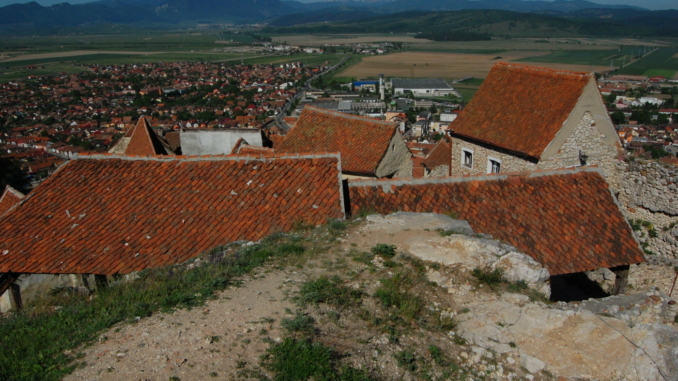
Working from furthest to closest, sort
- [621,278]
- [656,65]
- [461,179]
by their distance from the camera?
[656,65] → [461,179] → [621,278]

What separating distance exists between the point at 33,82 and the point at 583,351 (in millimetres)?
141596

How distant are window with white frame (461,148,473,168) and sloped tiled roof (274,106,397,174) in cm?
301

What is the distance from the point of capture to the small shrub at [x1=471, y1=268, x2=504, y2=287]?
7.00m

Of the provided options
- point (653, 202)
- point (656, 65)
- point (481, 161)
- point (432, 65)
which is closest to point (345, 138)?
point (481, 161)

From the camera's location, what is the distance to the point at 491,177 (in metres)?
11.3

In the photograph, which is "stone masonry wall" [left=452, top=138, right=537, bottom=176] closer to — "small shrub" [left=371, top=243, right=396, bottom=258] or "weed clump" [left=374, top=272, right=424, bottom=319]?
"small shrub" [left=371, top=243, right=396, bottom=258]

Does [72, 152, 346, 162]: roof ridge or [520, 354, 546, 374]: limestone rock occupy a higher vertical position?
[72, 152, 346, 162]: roof ridge

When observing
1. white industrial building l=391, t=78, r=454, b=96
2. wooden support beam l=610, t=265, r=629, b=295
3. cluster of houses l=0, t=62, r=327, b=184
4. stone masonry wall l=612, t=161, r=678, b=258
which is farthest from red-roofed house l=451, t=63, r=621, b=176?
white industrial building l=391, t=78, r=454, b=96

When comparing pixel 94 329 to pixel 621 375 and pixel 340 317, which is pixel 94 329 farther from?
pixel 621 375

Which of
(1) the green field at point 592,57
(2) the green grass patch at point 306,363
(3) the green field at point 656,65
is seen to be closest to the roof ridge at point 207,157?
(2) the green grass patch at point 306,363

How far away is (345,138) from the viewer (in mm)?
17359

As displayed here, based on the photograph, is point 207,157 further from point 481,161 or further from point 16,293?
point 481,161

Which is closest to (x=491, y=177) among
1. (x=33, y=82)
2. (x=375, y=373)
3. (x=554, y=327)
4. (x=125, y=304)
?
(x=554, y=327)

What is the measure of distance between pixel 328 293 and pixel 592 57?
171052 millimetres
